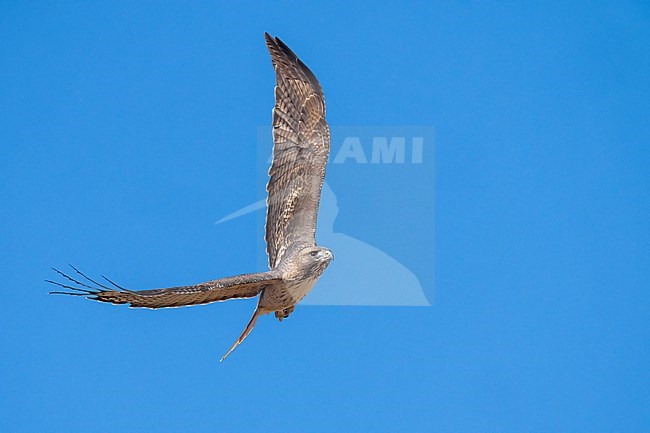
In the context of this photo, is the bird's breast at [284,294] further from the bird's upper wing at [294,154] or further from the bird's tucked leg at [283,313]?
the bird's upper wing at [294,154]

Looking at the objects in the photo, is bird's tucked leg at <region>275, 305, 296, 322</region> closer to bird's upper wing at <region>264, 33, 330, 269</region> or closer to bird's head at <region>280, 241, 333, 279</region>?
bird's upper wing at <region>264, 33, 330, 269</region>

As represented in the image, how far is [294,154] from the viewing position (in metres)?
7.10

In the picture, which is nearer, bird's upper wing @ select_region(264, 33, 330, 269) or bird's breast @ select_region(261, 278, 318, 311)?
bird's breast @ select_region(261, 278, 318, 311)

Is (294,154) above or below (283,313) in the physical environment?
above

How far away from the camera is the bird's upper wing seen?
6.99m

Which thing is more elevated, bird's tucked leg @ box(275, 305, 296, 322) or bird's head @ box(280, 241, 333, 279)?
bird's head @ box(280, 241, 333, 279)

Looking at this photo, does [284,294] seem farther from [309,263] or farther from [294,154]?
[294,154]

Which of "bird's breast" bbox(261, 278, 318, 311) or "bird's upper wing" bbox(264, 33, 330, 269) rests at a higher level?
"bird's upper wing" bbox(264, 33, 330, 269)

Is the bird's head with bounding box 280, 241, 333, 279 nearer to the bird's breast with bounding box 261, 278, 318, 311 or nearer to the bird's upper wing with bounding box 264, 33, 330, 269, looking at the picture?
the bird's breast with bounding box 261, 278, 318, 311

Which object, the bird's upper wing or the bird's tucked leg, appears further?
the bird's upper wing

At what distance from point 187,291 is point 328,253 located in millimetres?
1256

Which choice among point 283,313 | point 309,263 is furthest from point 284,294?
point 283,313

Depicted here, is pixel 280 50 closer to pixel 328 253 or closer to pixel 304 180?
pixel 304 180

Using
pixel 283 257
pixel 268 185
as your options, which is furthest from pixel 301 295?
pixel 268 185
